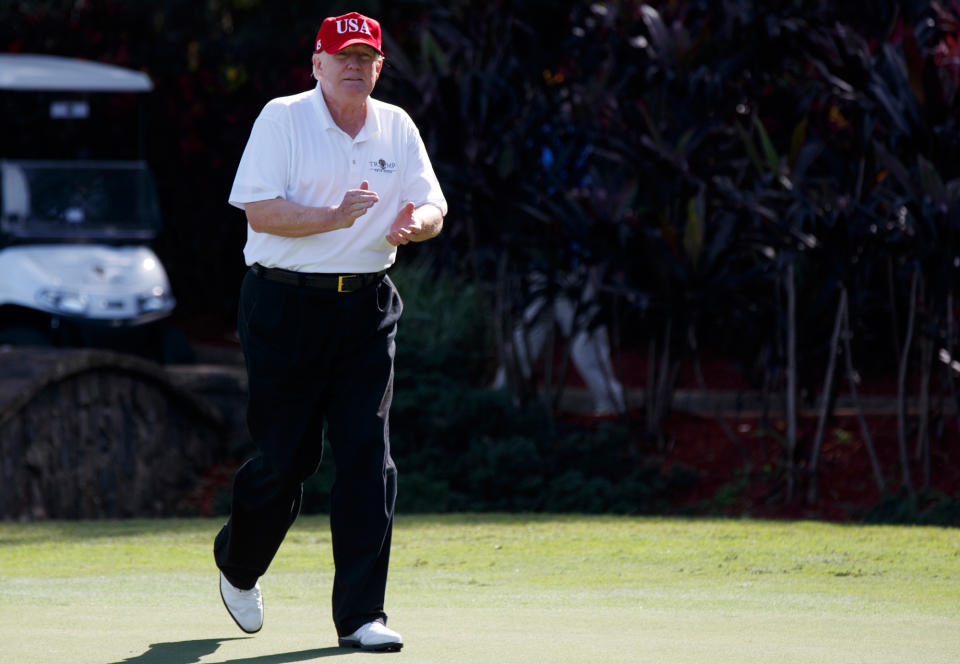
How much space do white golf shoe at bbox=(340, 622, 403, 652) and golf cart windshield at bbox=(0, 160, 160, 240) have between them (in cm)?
901

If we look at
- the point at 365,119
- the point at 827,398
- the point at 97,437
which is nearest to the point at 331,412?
the point at 365,119

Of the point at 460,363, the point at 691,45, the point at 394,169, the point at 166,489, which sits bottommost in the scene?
the point at 166,489

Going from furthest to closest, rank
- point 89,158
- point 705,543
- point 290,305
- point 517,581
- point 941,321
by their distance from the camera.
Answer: point 89,158 < point 941,321 < point 705,543 < point 517,581 < point 290,305

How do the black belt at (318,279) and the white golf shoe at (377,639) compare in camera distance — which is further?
the black belt at (318,279)

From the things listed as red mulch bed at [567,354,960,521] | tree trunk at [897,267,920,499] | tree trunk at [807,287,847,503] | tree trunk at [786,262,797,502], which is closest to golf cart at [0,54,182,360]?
red mulch bed at [567,354,960,521]

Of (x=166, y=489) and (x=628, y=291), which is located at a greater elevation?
(x=628, y=291)

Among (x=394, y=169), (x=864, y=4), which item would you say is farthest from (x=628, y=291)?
(x=394, y=169)

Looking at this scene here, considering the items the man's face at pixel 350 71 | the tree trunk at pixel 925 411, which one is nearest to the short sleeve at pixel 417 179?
the man's face at pixel 350 71

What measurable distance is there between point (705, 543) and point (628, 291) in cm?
247

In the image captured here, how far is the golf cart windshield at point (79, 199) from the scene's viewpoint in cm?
1293

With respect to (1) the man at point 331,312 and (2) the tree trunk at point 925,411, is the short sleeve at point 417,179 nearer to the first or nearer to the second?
(1) the man at point 331,312

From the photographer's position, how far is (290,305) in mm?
4645

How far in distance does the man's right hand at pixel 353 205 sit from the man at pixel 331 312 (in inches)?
3.7

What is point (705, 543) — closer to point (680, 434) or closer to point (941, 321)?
point (941, 321)
